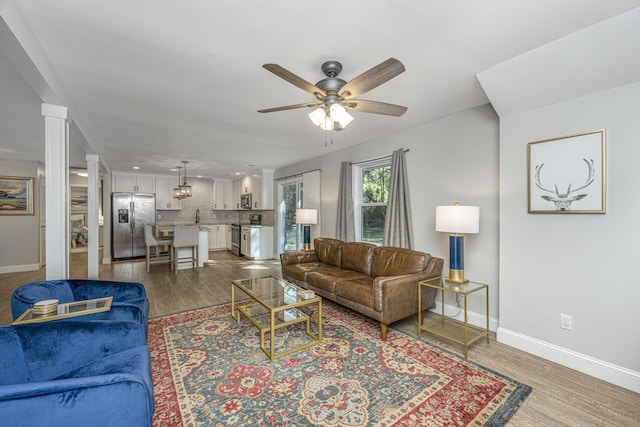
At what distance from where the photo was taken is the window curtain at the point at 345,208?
459 cm

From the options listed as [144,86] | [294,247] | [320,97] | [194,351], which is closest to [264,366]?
[194,351]

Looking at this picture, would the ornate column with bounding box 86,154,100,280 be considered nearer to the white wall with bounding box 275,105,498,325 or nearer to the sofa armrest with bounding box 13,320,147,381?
the sofa armrest with bounding box 13,320,147,381

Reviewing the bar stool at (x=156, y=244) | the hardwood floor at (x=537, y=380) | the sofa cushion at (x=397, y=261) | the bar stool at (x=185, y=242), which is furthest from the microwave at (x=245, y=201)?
the sofa cushion at (x=397, y=261)

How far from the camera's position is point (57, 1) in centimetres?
151

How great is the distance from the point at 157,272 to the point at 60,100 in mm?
4147

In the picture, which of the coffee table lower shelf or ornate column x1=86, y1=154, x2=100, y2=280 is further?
ornate column x1=86, y1=154, x2=100, y2=280

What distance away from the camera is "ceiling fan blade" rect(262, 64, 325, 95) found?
1586mm

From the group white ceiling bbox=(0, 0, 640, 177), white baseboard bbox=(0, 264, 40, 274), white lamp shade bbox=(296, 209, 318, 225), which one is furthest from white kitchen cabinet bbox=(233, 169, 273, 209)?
white baseboard bbox=(0, 264, 40, 274)

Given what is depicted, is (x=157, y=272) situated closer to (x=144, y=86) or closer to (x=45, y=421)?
(x=144, y=86)

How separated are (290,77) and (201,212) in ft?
26.2

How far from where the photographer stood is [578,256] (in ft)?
7.47

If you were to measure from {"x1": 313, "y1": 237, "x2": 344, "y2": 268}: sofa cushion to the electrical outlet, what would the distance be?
254cm

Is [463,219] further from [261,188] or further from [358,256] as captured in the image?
[261,188]

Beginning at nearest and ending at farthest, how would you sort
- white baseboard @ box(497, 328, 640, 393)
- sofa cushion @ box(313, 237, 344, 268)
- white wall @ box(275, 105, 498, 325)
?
1. white baseboard @ box(497, 328, 640, 393)
2. white wall @ box(275, 105, 498, 325)
3. sofa cushion @ box(313, 237, 344, 268)
